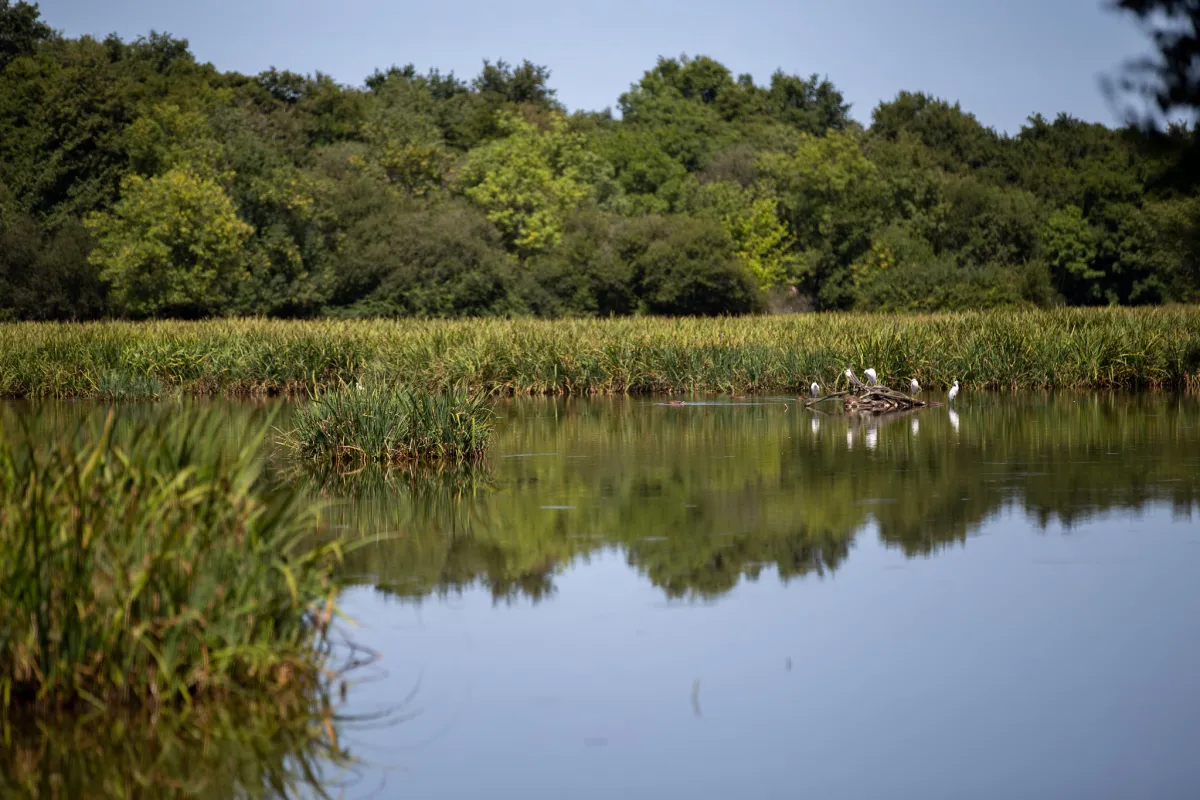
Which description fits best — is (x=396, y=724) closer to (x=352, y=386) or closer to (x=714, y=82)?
(x=352, y=386)

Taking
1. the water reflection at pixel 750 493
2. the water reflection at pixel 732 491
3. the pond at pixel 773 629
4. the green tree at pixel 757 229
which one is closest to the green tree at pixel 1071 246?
the green tree at pixel 757 229

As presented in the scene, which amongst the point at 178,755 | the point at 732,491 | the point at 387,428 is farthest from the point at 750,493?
the point at 178,755

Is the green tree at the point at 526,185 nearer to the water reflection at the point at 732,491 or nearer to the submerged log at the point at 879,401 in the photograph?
the submerged log at the point at 879,401

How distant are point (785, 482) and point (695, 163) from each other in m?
50.4

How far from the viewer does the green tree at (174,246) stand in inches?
1606

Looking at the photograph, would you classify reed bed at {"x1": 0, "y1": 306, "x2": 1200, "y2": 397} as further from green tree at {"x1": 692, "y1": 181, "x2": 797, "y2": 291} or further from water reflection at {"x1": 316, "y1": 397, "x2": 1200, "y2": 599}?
green tree at {"x1": 692, "y1": 181, "x2": 797, "y2": 291}

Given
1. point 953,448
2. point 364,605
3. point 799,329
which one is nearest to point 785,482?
point 953,448

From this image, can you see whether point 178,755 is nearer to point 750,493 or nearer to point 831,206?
point 750,493

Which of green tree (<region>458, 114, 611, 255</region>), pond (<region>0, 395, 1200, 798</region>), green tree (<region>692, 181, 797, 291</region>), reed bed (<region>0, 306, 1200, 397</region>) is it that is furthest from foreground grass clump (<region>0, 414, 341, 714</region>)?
green tree (<region>692, 181, 797, 291</region>)

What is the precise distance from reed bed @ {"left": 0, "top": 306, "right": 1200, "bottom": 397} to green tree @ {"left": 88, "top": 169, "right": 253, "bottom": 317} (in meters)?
15.2

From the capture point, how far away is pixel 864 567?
939 centimetres

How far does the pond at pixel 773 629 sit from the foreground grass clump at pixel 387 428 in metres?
0.66

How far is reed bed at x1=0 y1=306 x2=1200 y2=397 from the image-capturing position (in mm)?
24266

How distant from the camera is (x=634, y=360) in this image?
24.7 meters
